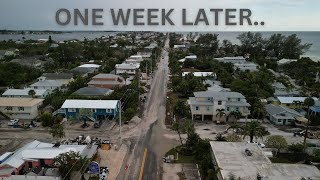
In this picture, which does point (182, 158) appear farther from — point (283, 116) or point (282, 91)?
point (282, 91)

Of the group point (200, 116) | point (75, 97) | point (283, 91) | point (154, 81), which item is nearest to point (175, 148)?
point (200, 116)

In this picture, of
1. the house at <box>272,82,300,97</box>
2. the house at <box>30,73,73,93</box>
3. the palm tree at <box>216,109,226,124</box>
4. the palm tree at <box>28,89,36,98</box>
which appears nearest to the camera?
the palm tree at <box>216,109,226,124</box>

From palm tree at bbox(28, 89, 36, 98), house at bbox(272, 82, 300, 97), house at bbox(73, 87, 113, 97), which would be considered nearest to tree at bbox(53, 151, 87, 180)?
house at bbox(73, 87, 113, 97)

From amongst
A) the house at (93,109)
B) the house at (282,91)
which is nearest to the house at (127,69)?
the house at (282,91)

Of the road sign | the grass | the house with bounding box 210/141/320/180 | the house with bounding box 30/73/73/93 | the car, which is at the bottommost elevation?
the grass

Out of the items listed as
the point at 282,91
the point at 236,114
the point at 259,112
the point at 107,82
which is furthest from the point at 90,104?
the point at 282,91

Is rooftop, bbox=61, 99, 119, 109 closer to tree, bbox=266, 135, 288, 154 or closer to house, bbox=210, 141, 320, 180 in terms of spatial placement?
house, bbox=210, 141, 320, 180

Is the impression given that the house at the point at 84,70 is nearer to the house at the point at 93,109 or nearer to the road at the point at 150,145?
the road at the point at 150,145
